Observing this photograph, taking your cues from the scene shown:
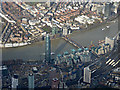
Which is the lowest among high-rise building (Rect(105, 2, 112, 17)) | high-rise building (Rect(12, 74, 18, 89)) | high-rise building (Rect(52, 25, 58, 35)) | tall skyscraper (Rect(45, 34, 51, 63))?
high-rise building (Rect(12, 74, 18, 89))

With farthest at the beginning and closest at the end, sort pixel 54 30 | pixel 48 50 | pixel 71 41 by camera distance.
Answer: pixel 54 30
pixel 71 41
pixel 48 50

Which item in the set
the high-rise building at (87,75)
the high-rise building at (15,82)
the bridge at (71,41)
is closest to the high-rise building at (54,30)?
the bridge at (71,41)

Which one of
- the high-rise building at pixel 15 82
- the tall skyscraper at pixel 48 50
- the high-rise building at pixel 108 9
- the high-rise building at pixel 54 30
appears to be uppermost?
the high-rise building at pixel 108 9

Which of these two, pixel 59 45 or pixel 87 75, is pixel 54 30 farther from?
pixel 87 75

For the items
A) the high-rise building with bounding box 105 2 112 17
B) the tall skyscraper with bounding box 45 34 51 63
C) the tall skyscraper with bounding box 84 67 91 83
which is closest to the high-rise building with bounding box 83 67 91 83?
the tall skyscraper with bounding box 84 67 91 83

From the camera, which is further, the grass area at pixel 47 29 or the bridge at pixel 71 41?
the grass area at pixel 47 29

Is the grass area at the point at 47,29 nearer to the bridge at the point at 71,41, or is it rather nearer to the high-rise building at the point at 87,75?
the bridge at the point at 71,41

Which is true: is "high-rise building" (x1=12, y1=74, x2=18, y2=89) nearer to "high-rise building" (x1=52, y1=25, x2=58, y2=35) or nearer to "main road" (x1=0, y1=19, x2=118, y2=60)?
"main road" (x1=0, y1=19, x2=118, y2=60)

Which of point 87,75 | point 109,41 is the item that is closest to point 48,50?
point 87,75

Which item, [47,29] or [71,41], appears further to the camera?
[47,29]
